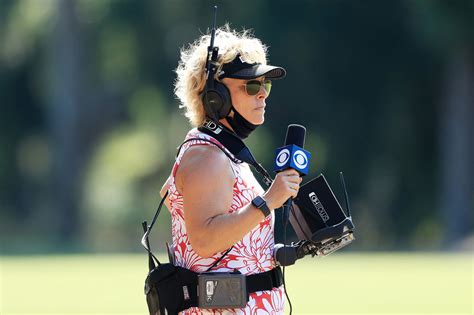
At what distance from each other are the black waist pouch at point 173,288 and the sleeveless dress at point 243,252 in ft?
→ 0.11

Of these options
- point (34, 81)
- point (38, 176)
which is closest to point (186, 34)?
point (34, 81)

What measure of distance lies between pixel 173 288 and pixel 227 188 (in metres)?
0.49

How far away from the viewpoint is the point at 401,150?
34.8 metres

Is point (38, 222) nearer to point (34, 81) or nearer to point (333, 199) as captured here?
point (34, 81)

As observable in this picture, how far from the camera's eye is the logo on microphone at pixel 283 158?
475 cm

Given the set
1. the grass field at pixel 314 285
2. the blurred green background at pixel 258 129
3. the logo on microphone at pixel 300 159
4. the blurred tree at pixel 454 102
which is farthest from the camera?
the blurred green background at pixel 258 129

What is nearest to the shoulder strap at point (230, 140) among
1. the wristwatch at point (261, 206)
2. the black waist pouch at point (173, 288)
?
the wristwatch at point (261, 206)

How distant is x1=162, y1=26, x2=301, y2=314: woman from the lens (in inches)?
184

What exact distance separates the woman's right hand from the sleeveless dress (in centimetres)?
13

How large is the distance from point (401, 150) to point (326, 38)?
3893mm

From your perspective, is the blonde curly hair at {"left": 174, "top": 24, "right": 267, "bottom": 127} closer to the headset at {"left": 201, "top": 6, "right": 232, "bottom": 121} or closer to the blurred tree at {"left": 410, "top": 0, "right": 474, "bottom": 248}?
the headset at {"left": 201, "top": 6, "right": 232, "bottom": 121}

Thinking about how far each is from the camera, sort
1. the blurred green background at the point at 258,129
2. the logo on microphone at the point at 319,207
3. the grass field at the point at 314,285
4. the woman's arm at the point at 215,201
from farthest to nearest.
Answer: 1. the blurred green background at the point at 258,129
2. the grass field at the point at 314,285
3. the logo on microphone at the point at 319,207
4. the woman's arm at the point at 215,201

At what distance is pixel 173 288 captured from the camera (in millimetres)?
4867

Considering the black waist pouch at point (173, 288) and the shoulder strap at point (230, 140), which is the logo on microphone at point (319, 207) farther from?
the black waist pouch at point (173, 288)
